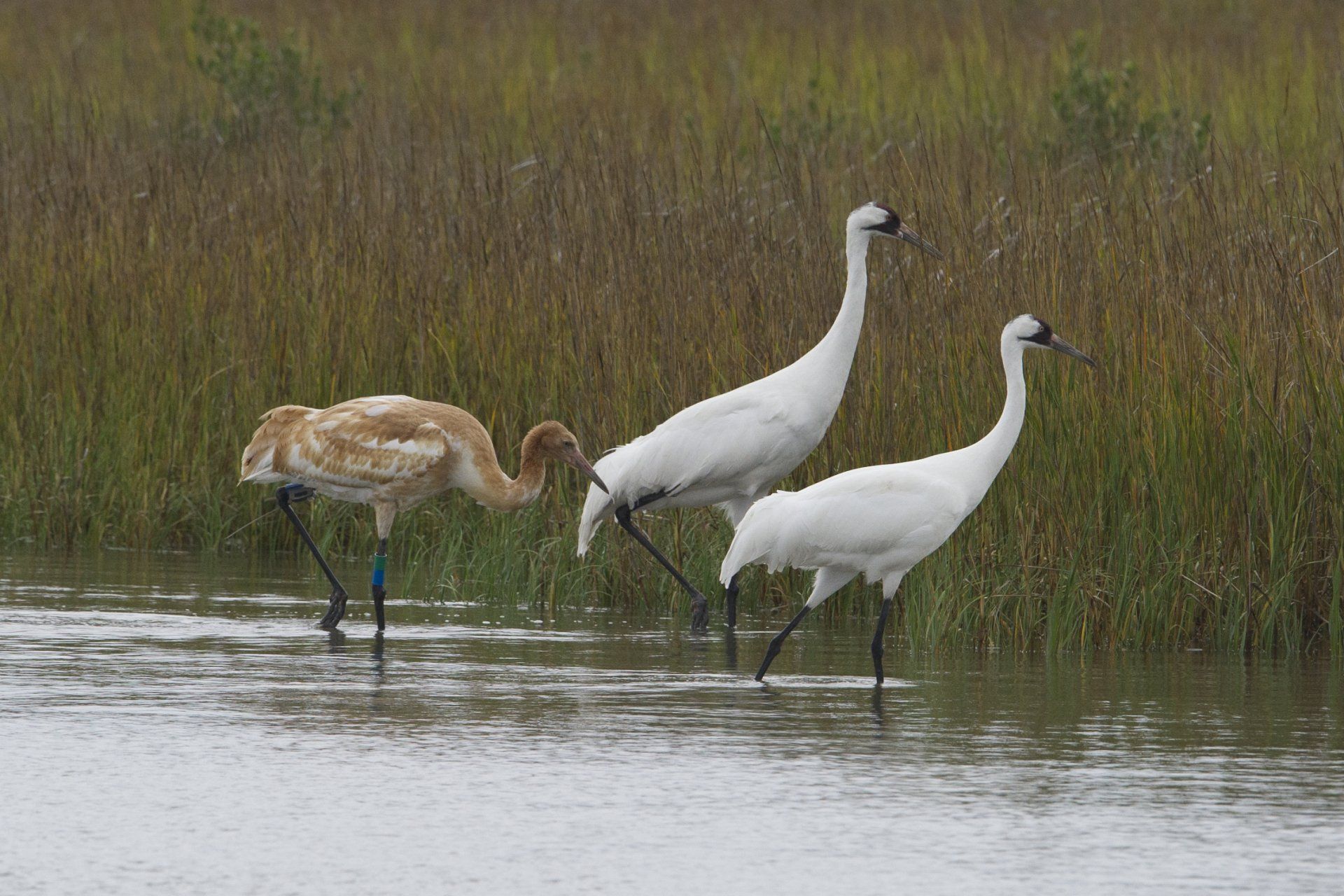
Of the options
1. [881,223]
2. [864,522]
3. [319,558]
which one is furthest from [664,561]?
[864,522]

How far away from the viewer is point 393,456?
932cm

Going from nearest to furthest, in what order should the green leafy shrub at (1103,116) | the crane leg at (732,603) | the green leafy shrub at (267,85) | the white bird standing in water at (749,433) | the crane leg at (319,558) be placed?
the crane leg at (319,558) < the crane leg at (732,603) < the white bird standing in water at (749,433) < the green leafy shrub at (1103,116) < the green leafy shrub at (267,85)

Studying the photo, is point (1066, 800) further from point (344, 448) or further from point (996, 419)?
point (344, 448)

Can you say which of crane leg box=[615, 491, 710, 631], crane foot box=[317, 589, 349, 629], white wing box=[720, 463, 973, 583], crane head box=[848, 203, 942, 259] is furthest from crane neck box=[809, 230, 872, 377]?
crane foot box=[317, 589, 349, 629]

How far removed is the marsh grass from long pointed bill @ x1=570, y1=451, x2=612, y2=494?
496 mm

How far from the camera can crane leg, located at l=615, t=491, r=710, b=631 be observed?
909 cm

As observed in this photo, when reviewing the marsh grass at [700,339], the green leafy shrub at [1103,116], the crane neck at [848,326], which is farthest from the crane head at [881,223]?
the green leafy shrub at [1103,116]

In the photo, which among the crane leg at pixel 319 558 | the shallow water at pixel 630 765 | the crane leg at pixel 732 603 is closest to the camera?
the shallow water at pixel 630 765

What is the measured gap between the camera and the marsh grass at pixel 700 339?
8.37 m

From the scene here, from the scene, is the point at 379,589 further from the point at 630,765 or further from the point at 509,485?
the point at 630,765

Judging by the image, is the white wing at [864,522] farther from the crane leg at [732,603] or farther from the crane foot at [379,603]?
the crane foot at [379,603]

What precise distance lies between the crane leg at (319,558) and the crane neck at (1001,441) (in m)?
2.63

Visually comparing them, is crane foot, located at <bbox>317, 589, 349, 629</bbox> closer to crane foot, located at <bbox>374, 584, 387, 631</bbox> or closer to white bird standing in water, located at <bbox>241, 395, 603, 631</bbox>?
crane foot, located at <bbox>374, 584, 387, 631</bbox>

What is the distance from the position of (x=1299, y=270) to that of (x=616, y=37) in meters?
19.1
